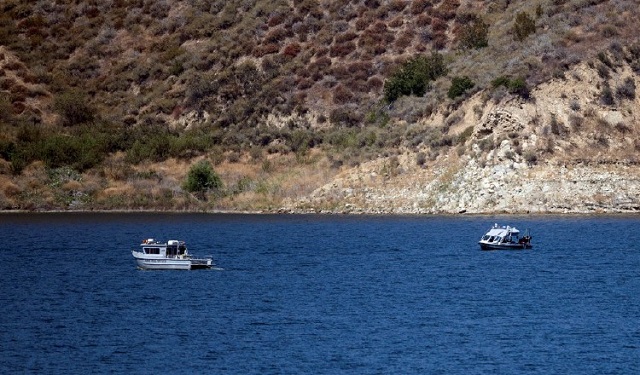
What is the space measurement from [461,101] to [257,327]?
2400 inches

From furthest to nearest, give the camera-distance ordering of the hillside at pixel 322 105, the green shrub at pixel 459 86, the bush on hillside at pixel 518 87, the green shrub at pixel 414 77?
1. the green shrub at pixel 414 77
2. the green shrub at pixel 459 86
3. the bush on hillside at pixel 518 87
4. the hillside at pixel 322 105

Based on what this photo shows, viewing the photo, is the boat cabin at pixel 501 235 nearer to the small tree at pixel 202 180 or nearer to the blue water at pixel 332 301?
the blue water at pixel 332 301

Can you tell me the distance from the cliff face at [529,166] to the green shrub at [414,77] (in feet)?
33.3

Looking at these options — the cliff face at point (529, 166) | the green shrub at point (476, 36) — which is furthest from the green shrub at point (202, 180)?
the green shrub at point (476, 36)

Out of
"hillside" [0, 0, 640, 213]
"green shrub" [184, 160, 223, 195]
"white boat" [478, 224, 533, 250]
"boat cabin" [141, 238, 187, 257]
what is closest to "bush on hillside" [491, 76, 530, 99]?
"hillside" [0, 0, 640, 213]

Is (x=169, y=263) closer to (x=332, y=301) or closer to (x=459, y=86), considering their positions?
(x=332, y=301)

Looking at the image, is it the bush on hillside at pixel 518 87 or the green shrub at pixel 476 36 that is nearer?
the bush on hillside at pixel 518 87

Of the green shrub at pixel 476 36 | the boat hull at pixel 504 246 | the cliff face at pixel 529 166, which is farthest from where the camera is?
the green shrub at pixel 476 36

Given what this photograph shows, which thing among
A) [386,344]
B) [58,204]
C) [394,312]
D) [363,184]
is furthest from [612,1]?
[386,344]

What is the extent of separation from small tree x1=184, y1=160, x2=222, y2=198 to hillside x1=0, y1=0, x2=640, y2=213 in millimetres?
678

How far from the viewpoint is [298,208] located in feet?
339

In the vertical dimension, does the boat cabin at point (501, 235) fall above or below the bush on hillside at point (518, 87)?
below

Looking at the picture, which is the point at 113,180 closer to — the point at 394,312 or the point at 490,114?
the point at 490,114

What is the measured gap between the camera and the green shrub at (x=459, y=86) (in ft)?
356
